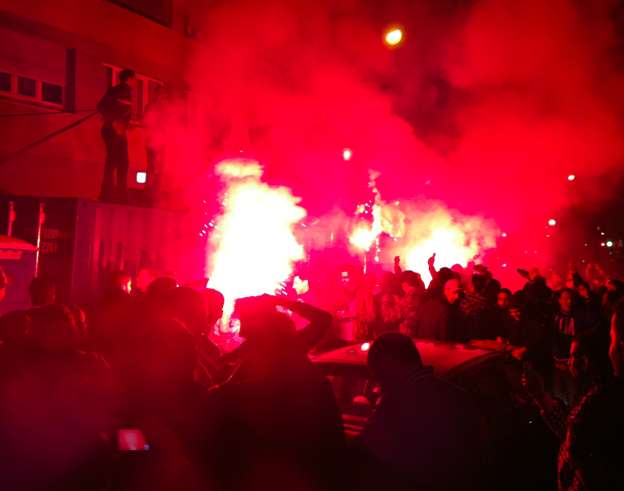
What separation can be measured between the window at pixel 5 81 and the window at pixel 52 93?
802 millimetres

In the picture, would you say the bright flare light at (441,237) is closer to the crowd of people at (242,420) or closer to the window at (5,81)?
the window at (5,81)

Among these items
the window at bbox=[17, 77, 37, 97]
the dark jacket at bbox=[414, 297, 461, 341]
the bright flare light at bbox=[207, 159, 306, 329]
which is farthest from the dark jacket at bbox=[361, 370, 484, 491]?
the window at bbox=[17, 77, 37, 97]

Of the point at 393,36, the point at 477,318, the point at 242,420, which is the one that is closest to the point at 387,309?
the point at 477,318

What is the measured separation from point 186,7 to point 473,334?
40.2 feet

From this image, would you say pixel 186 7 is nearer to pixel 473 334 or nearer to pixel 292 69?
pixel 292 69

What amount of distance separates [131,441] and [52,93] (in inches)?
460

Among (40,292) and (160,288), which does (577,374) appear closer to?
(160,288)

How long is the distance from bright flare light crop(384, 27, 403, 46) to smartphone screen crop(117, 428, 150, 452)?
7205 millimetres

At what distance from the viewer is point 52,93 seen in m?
A: 13.5

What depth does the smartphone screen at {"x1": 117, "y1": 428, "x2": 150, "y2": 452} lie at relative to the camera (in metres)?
3.48

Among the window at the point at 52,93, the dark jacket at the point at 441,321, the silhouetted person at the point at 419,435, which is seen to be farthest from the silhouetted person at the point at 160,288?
the window at the point at 52,93

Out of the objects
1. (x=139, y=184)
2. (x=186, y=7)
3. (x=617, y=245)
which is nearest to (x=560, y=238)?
(x=617, y=245)

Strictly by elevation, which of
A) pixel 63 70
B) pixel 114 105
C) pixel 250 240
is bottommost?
pixel 250 240

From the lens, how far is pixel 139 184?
42.0 feet
